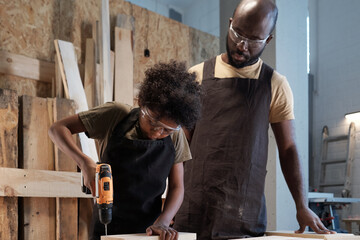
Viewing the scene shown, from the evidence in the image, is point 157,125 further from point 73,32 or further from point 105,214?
point 73,32

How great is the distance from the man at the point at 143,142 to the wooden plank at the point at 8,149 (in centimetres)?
154

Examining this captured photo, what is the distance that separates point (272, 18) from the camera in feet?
5.49

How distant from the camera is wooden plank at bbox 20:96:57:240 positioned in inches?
120

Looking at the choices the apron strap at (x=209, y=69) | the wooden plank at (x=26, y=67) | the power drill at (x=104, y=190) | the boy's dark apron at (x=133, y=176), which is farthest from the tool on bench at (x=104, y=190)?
the wooden plank at (x=26, y=67)

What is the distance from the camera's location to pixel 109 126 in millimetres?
1640

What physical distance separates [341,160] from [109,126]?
647cm

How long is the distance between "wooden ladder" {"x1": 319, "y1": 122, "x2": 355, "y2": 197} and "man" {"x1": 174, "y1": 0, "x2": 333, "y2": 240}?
225 inches

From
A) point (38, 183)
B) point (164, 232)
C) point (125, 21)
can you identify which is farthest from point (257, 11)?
point (125, 21)

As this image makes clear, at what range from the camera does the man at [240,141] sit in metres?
1.64

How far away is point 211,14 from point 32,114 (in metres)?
4.26

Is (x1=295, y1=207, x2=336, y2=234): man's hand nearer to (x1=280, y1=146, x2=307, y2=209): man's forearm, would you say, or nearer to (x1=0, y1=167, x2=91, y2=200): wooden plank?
(x1=280, y1=146, x2=307, y2=209): man's forearm

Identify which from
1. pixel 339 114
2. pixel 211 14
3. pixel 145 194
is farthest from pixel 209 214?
pixel 339 114

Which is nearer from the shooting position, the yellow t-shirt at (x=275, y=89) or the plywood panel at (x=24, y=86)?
the yellow t-shirt at (x=275, y=89)

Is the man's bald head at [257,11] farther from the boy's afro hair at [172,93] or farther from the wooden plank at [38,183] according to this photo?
the wooden plank at [38,183]
